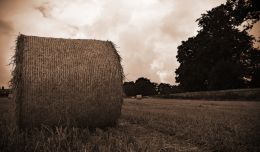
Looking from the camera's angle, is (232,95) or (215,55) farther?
(215,55)

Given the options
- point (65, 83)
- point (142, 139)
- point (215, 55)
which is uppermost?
point (215, 55)

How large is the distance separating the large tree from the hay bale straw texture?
93.0 feet

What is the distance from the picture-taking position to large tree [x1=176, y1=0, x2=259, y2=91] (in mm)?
36094

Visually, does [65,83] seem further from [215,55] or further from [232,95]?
[215,55]

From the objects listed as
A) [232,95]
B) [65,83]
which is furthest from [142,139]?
[232,95]

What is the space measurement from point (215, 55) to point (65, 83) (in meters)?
34.5

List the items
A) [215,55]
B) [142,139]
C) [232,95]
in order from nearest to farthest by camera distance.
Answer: [142,139], [232,95], [215,55]

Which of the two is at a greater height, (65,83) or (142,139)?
(65,83)

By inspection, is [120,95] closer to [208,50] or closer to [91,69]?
[91,69]

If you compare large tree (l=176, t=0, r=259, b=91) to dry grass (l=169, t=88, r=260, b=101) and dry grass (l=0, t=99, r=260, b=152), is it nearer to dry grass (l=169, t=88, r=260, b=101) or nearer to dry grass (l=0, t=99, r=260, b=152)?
dry grass (l=169, t=88, r=260, b=101)

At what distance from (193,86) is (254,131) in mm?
34994

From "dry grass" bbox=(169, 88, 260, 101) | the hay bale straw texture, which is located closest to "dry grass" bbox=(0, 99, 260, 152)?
the hay bale straw texture

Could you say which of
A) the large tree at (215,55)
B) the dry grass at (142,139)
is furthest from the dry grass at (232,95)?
the dry grass at (142,139)

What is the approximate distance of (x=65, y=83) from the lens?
652cm
